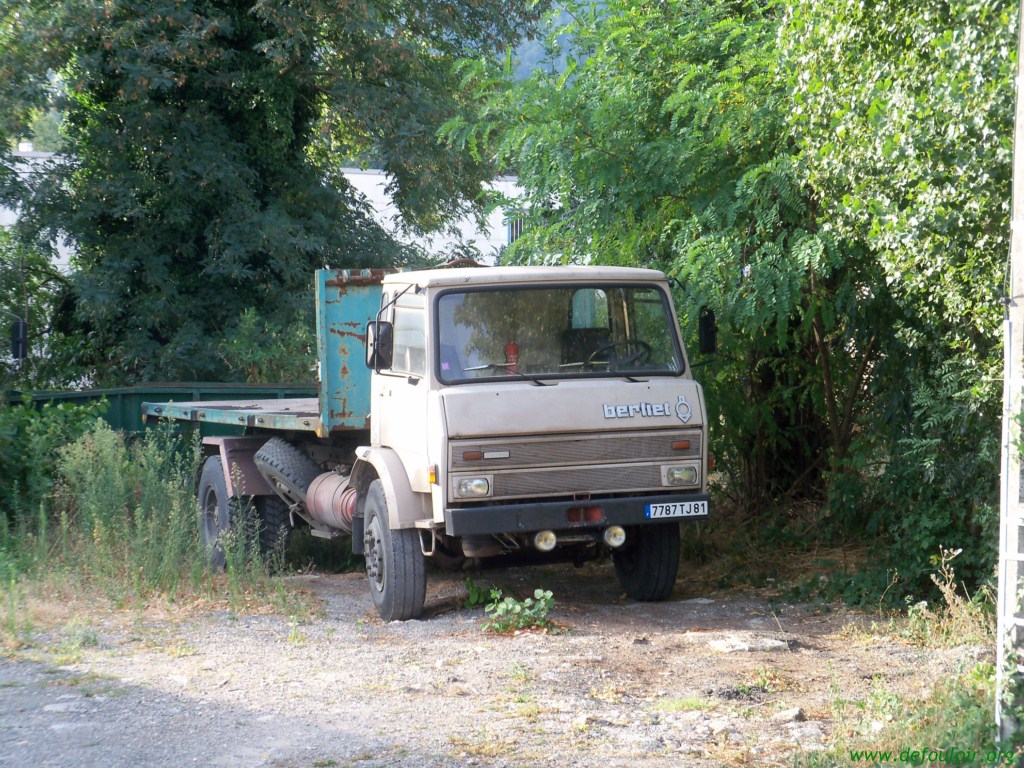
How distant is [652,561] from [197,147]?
1067cm

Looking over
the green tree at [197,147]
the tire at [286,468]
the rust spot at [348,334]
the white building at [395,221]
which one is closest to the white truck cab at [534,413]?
the rust spot at [348,334]

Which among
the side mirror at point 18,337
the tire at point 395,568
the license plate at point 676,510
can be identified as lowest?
the tire at point 395,568

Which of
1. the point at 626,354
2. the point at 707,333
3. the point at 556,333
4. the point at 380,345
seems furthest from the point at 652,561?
the point at 380,345

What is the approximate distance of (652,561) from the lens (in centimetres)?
860

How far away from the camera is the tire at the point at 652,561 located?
850 cm

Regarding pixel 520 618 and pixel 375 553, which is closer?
pixel 520 618

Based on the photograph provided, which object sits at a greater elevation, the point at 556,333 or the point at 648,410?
the point at 556,333

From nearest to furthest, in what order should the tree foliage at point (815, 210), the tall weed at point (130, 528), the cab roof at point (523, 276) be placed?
1. the tree foliage at point (815, 210)
2. the cab roof at point (523, 276)
3. the tall weed at point (130, 528)

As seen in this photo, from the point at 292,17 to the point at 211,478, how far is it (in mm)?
7820

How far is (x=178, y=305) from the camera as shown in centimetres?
1702

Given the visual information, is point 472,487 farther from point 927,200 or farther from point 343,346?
point 927,200

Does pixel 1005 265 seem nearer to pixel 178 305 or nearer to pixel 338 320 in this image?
pixel 338 320

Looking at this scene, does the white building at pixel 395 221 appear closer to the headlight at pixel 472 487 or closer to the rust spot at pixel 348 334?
the rust spot at pixel 348 334

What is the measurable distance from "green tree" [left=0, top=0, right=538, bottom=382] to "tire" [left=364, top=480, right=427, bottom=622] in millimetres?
9189
